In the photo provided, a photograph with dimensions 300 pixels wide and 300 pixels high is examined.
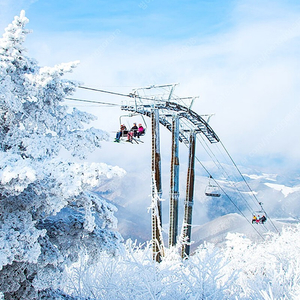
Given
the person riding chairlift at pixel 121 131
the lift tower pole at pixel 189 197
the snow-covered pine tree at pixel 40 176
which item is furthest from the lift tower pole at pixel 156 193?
the snow-covered pine tree at pixel 40 176

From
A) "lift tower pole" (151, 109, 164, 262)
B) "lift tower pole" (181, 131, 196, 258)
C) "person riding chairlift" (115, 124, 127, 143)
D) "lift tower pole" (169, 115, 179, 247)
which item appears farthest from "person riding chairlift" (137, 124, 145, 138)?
"lift tower pole" (181, 131, 196, 258)

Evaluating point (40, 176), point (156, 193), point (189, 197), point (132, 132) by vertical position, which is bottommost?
point (189, 197)

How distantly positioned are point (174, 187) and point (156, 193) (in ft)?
4.22

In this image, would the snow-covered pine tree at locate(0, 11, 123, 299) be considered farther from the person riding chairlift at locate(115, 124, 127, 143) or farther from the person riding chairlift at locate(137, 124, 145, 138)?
the person riding chairlift at locate(137, 124, 145, 138)

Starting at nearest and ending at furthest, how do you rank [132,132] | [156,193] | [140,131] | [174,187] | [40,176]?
[40,176], [156,193], [174,187], [132,132], [140,131]

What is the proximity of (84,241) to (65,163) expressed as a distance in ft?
7.88

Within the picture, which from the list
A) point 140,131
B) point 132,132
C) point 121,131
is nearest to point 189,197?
point 140,131

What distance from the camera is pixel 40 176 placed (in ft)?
15.0

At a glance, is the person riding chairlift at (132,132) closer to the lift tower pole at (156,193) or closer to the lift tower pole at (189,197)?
the lift tower pole at (156,193)

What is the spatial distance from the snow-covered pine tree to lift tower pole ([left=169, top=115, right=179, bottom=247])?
4452 millimetres

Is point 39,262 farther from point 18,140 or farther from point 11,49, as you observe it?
point 11,49

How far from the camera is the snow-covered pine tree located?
4.86 metres

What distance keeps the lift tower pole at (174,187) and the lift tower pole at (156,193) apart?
819 mm

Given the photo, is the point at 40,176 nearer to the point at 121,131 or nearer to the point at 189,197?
the point at 121,131
